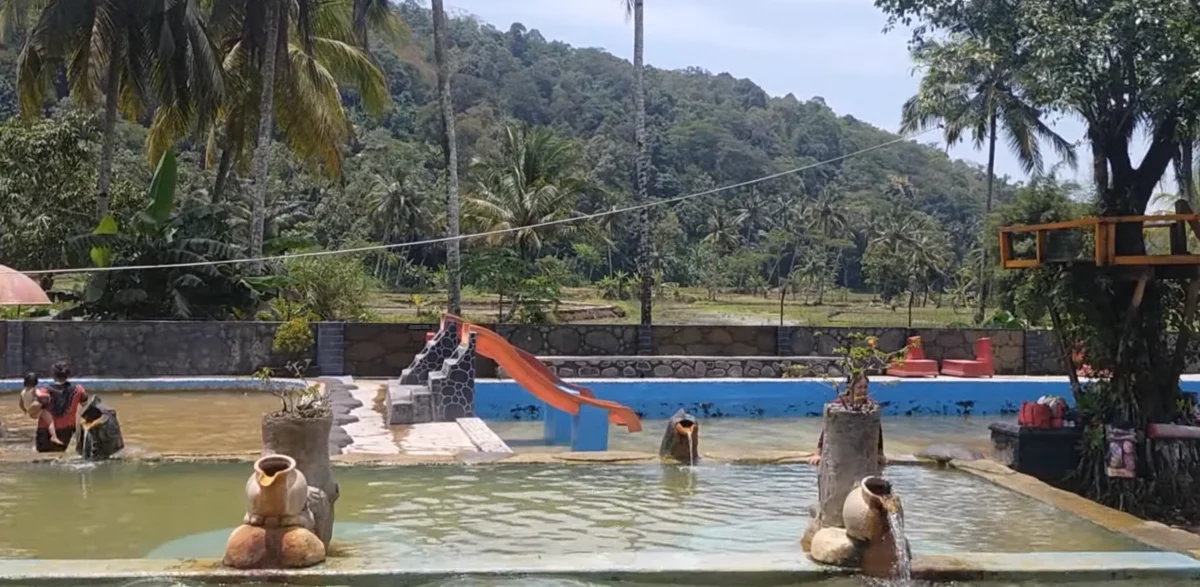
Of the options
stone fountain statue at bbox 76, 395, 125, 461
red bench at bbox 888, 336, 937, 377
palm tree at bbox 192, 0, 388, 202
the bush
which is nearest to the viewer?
stone fountain statue at bbox 76, 395, 125, 461

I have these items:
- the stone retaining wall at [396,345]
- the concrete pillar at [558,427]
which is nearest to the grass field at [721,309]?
the stone retaining wall at [396,345]

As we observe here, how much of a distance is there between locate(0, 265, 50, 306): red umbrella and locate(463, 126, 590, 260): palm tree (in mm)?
17530

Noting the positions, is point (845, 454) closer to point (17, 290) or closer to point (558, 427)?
point (558, 427)

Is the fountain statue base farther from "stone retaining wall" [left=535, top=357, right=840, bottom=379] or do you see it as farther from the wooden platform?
"stone retaining wall" [left=535, top=357, right=840, bottom=379]

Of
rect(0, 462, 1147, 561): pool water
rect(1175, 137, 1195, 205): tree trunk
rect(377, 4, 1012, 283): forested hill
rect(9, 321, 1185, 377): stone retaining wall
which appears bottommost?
rect(0, 462, 1147, 561): pool water

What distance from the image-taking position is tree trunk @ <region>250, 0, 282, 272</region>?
19.9 meters

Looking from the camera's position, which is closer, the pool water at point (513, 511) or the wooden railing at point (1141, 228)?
the pool water at point (513, 511)

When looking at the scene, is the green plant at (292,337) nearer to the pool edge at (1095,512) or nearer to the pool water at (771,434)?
the pool water at (771,434)

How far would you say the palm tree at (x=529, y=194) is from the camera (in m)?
29.2

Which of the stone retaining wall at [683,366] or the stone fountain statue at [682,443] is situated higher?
the stone retaining wall at [683,366]

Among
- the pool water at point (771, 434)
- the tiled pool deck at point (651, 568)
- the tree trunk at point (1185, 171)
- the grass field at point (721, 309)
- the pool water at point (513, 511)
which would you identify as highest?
the tree trunk at point (1185, 171)

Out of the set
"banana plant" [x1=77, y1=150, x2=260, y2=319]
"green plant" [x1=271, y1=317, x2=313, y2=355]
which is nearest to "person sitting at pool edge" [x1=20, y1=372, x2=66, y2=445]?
"green plant" [x1=271, y1=317, x2=313, y2=355]

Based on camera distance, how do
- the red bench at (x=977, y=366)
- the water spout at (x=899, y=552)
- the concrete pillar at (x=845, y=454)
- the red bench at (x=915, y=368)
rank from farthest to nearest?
the red bench at (x=977, y=366) < the red bench at (x=915, y=368) < the concrete pillar at (x=845, y=454) < the water spout at (x=899, y=552)

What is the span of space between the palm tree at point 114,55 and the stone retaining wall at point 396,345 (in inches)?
164
